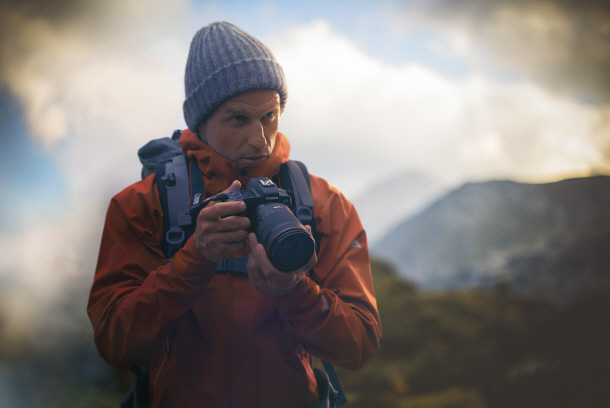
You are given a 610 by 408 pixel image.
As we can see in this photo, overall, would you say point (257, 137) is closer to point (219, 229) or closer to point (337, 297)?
point (219, 229)

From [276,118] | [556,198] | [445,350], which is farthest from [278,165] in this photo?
[556,198]

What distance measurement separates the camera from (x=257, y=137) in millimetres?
1633

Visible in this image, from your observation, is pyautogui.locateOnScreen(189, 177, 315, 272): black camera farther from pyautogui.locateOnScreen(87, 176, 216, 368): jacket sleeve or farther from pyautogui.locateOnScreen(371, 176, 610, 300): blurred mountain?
pyautogui.locateOnScreen(371, 176, 610, 300): blurred mountain

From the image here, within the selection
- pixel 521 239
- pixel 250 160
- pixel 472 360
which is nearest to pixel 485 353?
pixel 472 360

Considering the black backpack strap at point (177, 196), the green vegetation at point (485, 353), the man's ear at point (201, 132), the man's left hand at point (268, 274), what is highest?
the man's ear at point (201, 132)

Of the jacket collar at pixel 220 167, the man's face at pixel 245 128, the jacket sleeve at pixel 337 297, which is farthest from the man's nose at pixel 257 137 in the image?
the jacket sleeve at pixel 337 297

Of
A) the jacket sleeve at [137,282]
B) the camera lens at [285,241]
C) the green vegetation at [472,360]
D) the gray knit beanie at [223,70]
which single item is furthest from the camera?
the green vegetation at [472,360]

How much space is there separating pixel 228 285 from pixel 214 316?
5.8 inches

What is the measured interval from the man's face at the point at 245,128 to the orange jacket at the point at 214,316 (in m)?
0.05

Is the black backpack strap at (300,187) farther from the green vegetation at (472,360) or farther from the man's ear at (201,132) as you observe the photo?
the green vegetation at (472,360)

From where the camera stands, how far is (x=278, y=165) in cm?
177

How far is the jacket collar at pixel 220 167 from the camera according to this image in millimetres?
1687

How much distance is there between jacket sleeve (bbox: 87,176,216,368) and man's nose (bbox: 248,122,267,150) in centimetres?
52

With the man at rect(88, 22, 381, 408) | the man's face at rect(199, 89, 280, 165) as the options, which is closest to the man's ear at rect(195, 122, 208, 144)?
the man at rect(88, 22, 381, 408)
